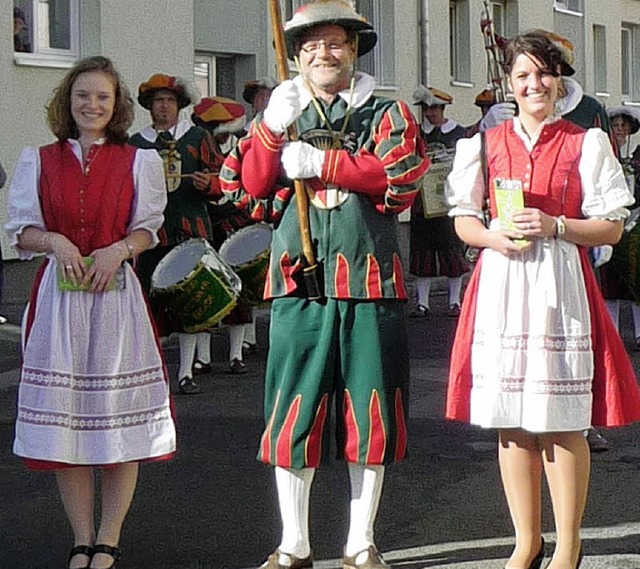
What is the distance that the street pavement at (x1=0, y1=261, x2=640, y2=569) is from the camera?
227 inches

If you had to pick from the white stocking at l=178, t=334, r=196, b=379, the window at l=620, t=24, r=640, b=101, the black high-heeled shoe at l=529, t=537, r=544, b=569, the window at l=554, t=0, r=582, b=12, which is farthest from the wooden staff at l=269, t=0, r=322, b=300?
the window at l=620, t=24, r=640, b=101

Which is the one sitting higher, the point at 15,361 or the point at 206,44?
the point at 206,44

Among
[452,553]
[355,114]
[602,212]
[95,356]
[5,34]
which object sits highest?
[5,34]

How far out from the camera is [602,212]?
16.8ft

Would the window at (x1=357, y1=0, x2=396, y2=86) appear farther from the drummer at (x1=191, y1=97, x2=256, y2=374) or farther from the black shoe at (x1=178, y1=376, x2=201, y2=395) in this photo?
the black shoe at (x1=178, y1=376, x2=201, y2=395)

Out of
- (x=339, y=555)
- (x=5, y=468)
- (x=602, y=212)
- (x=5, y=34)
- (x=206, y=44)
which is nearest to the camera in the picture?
(x=602, y=212)

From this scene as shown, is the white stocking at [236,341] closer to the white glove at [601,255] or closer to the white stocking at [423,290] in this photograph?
the white stocking at [423,290]

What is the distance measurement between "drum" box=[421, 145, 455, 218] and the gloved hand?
8.32 metres

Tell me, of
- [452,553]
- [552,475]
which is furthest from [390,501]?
[552,475]

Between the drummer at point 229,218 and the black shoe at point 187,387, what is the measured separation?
72cm

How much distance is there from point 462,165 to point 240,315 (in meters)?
5.60

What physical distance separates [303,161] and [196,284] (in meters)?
4.11

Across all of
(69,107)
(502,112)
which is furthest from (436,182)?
(69,107)

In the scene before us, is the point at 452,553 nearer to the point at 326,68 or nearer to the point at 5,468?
the point at 326,68
